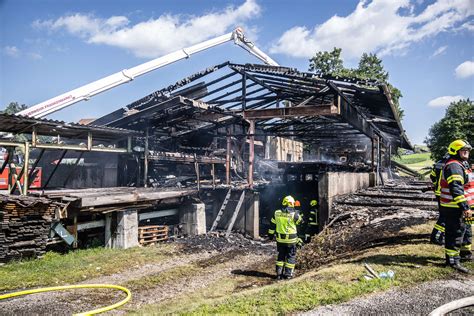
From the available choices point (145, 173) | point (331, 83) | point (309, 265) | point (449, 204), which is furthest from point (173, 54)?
point (449, 204)

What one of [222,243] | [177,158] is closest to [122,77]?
[177,158]

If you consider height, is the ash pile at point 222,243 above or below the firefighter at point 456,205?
below

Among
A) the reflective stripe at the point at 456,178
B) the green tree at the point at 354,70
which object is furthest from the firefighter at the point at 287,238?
the green tree at the point at 354,70

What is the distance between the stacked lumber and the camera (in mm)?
7043

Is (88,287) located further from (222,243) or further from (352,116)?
(352,116)

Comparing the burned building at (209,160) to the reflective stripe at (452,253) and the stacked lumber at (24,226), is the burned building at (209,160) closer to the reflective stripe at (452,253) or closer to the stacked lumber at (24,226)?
the stacked lumber at (24,226)

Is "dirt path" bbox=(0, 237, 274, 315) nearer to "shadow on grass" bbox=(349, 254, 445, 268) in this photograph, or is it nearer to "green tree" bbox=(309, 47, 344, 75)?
"shadow on grass" bbox=(349, 254, 445, 268)

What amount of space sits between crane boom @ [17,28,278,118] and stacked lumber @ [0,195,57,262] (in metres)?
7.02

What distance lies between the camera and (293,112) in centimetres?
1092

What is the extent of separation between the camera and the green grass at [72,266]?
638cm

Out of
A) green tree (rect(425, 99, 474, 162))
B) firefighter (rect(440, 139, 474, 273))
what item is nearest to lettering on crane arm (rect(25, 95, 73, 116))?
firefighter (rect(440, 139, 474, 273))

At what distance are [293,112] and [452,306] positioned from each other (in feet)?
26.4

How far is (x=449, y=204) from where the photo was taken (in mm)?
5109

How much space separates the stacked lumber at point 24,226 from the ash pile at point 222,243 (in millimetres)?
3910
